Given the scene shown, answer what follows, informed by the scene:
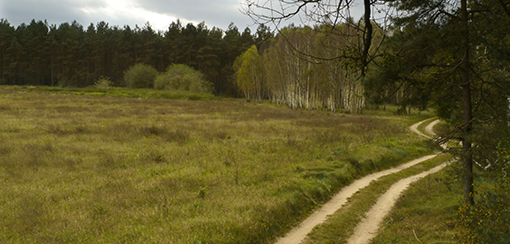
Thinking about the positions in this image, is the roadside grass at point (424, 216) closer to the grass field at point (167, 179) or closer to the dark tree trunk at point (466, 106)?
the dark tree trunk at point (466, 106)

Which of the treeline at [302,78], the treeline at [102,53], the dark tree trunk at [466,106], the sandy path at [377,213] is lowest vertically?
the sandy path at [377,213]

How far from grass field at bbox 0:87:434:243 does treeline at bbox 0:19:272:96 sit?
71.7m

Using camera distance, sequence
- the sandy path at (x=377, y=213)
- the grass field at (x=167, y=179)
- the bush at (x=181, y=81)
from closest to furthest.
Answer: the grass field at (x=167, y=179), the sandy path at (x=377, y=213), the bush at (x=181, y=81)

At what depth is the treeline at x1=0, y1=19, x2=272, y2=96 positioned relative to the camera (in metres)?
90.9

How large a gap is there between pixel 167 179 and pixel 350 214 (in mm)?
6620

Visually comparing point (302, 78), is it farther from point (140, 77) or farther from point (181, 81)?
point (140, 77)

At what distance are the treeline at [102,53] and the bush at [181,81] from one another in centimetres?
1399

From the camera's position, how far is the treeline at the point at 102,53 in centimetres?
9094

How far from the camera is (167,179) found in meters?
11.4

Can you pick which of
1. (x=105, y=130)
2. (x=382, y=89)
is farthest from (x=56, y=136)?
(x=382, y=89)

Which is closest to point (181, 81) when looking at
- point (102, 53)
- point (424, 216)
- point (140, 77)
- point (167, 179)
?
point (140, 77)

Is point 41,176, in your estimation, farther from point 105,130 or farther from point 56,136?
point 105,130

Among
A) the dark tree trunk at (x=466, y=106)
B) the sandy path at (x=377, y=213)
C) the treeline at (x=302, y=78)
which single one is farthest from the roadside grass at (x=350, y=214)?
the treeline at (x=302, y=78)

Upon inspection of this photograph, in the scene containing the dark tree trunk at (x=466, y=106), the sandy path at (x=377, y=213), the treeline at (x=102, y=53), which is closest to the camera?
the dark tree trunk at (x=466, y=106)
